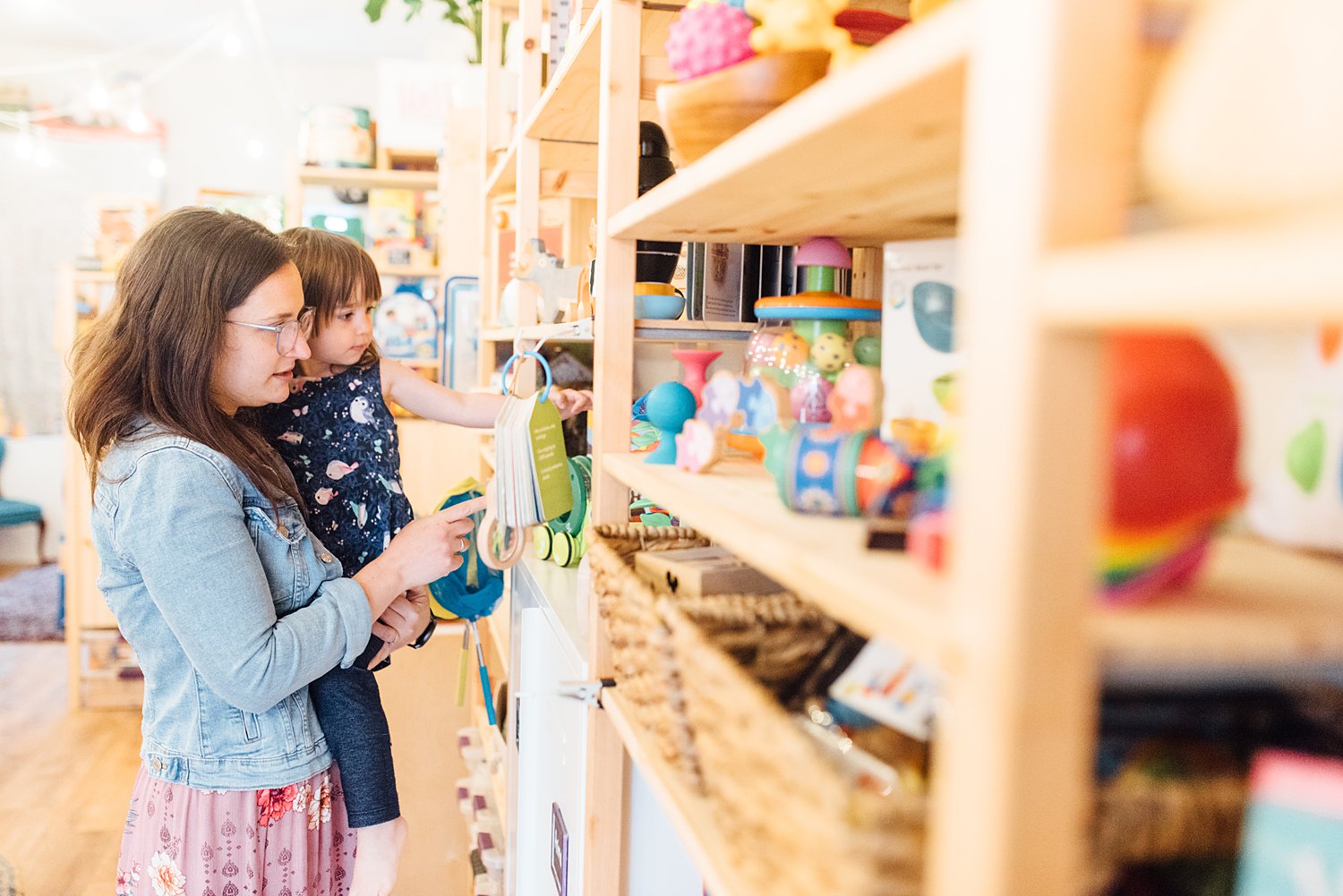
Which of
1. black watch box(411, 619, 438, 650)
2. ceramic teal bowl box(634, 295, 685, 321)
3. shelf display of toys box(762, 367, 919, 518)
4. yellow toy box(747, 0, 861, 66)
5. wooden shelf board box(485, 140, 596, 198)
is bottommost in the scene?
black watch box(411, 619, 438, 650)

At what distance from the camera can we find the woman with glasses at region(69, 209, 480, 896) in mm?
1316

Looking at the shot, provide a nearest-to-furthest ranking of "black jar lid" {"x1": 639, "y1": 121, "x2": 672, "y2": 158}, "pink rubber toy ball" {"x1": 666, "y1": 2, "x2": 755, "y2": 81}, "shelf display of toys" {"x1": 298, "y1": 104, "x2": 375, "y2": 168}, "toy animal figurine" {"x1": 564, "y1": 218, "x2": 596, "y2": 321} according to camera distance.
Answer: "pink rubber toy ball" {"x1": 666, "y1": 2, "x2": 755, "y2": 81} < "black jar lid" {"x1": 639, "y1": 121, "x2": 672, "y2": 158} < "toy animal figurine" {"x1": 564, "y1": 218, "x2": 596, "y2": 321} < "shelf display of toys" {"x1": 298, "y1": 104, "x2": 375, "y2": 168}

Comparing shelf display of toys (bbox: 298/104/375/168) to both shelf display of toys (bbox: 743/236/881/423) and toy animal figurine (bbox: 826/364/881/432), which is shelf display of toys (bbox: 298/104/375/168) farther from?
toy animal figurine (bbox: 826/364/881/432)

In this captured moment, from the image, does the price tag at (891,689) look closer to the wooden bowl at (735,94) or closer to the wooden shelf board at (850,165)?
the wooden shelf board at (850,165)

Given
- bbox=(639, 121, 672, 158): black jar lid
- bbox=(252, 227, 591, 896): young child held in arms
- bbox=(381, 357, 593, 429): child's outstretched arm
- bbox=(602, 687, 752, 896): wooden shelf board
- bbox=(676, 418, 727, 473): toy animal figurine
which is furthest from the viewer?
bbox=(381, 357, 593, 429): child's outstretched arm

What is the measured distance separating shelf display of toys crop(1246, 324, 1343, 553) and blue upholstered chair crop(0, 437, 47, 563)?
6457 millimetres

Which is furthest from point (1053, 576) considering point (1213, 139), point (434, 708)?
point (434, 708)

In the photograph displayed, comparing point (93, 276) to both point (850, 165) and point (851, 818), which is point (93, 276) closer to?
point (850, 165)

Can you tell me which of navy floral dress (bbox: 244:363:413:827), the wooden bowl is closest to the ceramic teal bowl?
the wooden bowl

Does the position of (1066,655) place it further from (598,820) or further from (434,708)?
(434,708)

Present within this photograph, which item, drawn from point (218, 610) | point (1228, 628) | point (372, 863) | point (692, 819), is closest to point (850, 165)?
point (1228, 628)

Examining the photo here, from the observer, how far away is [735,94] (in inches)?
31.5

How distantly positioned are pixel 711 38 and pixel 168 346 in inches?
36.5

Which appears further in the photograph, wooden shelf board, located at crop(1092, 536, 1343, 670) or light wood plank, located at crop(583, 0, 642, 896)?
light wood plank, located at crop(583, 0, 642, 896)
